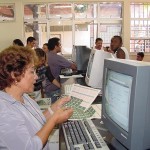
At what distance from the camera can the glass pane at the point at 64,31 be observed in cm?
864

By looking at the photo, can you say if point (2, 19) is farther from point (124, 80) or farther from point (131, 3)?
point (124, 80)

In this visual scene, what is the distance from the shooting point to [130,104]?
108 cm

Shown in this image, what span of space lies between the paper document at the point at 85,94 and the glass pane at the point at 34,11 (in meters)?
6.86

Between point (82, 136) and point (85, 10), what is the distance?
7.63m

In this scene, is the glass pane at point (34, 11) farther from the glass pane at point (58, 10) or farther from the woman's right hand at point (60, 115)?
the woman's right hand at point (60, 115)

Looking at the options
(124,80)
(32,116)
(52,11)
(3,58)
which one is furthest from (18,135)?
(52,11)

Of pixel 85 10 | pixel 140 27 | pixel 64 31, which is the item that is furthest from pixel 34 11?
pixel 140 27

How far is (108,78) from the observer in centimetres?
144

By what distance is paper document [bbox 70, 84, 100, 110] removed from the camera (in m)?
1.89

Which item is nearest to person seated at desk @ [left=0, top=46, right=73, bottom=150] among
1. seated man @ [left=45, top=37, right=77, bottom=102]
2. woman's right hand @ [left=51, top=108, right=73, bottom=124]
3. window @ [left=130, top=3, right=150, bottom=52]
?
woman's right hand @ [left=51, top=108, right=73, bottom=124]

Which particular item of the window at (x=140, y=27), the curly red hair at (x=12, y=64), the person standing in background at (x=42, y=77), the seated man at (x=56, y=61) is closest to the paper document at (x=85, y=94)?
the curly red hair at (x=12, y=64)

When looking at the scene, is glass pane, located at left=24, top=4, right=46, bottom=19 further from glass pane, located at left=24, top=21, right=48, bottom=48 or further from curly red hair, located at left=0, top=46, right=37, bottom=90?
curly red hair, located at left=0, top=46, right=37, bottom=90

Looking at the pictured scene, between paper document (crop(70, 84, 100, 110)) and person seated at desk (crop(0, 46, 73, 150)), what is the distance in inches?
16.4

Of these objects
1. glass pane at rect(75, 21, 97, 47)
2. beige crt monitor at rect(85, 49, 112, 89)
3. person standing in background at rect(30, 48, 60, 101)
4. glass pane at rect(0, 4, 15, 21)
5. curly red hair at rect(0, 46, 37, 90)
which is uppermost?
glass pane at rect(0, 4, 15, 21)
